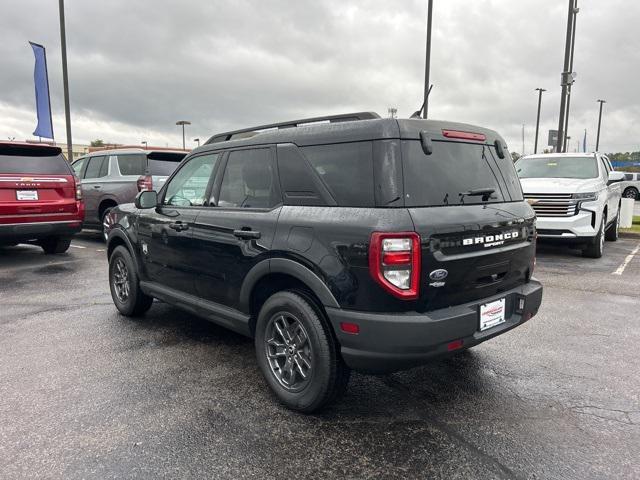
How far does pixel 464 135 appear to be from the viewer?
3068 millimetres

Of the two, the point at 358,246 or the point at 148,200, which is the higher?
the point at 148,200

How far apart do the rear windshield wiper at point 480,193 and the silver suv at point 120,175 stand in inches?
269

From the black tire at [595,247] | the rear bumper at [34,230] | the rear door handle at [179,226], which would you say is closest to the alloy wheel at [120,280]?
the rear door handle at [179,226]

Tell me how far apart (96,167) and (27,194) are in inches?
105

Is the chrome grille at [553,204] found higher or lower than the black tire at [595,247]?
higher

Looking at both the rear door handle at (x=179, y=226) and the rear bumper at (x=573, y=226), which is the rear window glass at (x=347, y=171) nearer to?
the rear door handle at (x=179, y=226)

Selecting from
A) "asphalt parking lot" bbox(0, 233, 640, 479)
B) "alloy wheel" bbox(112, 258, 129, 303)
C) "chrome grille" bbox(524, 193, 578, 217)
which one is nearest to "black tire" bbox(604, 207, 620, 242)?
"chrome grille" bbox(524, 193, 578, 217)

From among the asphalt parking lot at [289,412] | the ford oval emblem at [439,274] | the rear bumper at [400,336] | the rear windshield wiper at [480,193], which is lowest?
the asphalt parking lot at [289,412]

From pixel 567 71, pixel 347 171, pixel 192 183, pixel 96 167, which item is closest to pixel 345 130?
pixel 347 171

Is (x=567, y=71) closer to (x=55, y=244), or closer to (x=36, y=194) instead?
(x=36, y=194)

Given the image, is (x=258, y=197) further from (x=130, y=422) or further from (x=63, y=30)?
(x=63, y=30)

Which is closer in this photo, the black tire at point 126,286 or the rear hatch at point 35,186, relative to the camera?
the black tire at point 126,286

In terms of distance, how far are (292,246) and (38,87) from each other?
17150 millimetres

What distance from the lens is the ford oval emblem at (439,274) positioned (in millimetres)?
2531
